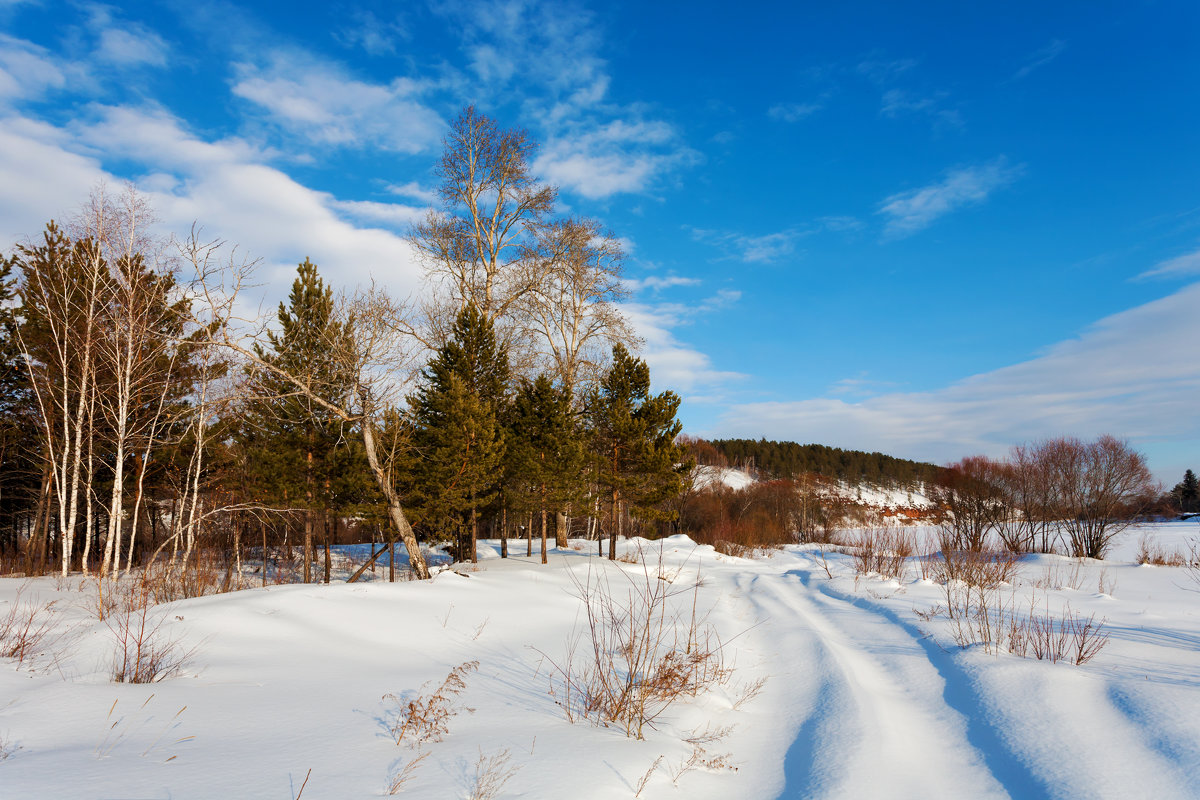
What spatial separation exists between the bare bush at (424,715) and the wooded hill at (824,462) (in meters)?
64.6

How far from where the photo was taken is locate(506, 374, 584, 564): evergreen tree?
18.3 m

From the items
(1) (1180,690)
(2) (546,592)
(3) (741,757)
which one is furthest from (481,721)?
(2) (546,592)

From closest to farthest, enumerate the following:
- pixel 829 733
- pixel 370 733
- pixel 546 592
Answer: pixel 370 733, pixel 829 733, pixel 546 592

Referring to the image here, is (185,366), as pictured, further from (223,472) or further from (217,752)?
(217,752)

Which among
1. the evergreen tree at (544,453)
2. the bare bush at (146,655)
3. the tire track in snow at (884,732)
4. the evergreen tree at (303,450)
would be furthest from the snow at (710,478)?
the bare bush at (146,655)

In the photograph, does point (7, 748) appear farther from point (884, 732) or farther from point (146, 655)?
point (884, 732)

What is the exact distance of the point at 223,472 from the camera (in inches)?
772

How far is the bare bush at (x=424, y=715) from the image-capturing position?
11.7 feet

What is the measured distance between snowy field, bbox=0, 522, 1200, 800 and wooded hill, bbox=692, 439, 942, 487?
6234cm

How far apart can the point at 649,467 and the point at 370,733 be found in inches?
640

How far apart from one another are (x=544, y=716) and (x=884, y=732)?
8.65ft

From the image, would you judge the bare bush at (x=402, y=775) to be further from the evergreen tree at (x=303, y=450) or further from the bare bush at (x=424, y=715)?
the evergreen tree at (x=303, y=450)

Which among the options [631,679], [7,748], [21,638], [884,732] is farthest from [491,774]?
[21,638]

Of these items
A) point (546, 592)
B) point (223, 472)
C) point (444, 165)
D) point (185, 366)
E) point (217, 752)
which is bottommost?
point (546, 592)
